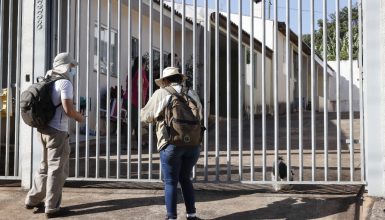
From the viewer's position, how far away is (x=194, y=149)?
4.80m

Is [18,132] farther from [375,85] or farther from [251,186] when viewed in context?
[375,85]

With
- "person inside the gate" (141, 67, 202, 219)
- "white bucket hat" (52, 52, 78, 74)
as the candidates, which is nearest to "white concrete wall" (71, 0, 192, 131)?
"white bucket hat" (52, 52, 78, 74)

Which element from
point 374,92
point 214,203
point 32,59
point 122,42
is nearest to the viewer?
point 374,92

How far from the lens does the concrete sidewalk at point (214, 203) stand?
527 centimetres

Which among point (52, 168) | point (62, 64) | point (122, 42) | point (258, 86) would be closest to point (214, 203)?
point (52, 168)

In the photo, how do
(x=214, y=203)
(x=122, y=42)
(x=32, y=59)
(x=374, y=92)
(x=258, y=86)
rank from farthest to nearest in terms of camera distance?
(x=258, y=86)
(x=122, y=42)
(x=32, y=59)
(x=214, y=203)
(x=374, y=92)

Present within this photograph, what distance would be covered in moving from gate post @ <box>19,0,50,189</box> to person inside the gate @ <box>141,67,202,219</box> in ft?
6.68

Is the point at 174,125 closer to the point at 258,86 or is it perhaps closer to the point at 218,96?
the point at 218,96

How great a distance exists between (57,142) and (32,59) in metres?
1.46

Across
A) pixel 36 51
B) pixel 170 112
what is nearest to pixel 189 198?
pixel 170 112

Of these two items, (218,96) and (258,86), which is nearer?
(218,96)

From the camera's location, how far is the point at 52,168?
5.22m

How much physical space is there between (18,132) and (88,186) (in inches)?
43.2

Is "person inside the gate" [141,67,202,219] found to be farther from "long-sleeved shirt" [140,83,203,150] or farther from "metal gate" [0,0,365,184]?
"metal gate" [0,0,365,184]
